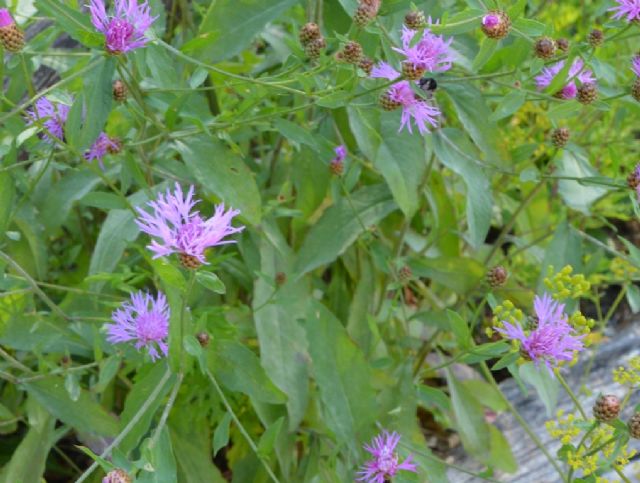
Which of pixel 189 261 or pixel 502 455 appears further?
pixel 502 455

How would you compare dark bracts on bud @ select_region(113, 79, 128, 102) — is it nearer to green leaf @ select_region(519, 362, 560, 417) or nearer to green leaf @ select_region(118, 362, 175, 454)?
green leaf @ select_region(118, 362, 175, 454)

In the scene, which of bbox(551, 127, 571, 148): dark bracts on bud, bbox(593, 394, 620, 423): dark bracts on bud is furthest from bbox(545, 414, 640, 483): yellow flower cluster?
bbox(551, 127, 571, 148): dark bracts on bud

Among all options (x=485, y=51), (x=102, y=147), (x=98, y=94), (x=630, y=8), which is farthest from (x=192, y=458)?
(x=630, y=8)

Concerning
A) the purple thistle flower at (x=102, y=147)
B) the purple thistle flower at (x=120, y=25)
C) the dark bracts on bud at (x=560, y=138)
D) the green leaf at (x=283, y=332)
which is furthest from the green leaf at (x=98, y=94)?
the dark bracts on bud at (x=560, y=138)

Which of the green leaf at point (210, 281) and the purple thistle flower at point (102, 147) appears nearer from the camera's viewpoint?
the green leaf at point (210, 281)

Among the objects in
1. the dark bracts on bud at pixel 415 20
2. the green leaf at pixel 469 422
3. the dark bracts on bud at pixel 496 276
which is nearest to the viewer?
the dark bracts on bud at pixel 415 20

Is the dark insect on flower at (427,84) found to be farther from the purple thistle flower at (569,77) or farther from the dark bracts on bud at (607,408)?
the dark bracts on bud at (607,408)

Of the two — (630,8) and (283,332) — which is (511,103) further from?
(283,332)

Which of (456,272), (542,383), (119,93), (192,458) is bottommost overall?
(192,458)
